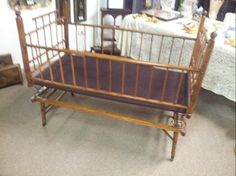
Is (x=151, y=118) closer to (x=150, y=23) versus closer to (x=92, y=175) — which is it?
(x=92, y=175)

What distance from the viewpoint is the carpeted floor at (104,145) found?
1429 millimetres

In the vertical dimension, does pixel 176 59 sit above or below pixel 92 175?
above

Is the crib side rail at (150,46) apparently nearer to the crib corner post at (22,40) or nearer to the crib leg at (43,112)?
the crib corner post at (22,40)

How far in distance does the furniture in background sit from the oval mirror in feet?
1.60

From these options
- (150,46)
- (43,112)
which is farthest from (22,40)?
(150,46)

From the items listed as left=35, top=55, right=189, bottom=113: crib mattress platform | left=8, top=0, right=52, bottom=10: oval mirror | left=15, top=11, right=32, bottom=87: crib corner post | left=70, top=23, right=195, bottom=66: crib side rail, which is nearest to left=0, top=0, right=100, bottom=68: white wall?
left=8, top=0, right=52, bottom=10: oval mirror

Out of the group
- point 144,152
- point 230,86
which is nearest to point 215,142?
point 230,86

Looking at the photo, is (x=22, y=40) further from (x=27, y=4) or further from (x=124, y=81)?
(x=27, y=4)

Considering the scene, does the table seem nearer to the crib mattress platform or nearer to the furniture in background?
the crib mattress platform

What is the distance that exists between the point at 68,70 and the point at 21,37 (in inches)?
16.0

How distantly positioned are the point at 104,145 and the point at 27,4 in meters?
1.63

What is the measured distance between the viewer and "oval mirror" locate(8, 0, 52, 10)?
213 cm

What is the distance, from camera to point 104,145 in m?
1.61

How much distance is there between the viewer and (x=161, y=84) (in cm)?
150
